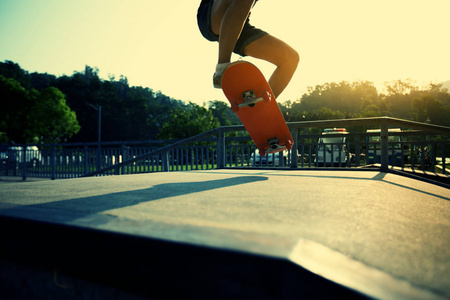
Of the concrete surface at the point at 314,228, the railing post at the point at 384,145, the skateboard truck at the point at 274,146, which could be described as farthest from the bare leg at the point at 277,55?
the concrete surface at the point at 314,228

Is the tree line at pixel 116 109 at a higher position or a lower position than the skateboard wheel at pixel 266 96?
higher

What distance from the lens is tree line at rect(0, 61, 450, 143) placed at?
3462cm

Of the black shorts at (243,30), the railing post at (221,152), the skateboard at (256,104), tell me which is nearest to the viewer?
the black shorts at (243,30)

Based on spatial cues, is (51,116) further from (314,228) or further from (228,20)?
(314,228)

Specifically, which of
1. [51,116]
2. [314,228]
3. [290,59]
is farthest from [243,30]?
[51,116]

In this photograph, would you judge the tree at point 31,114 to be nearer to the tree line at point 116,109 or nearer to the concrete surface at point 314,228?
the tree line at point 116,109

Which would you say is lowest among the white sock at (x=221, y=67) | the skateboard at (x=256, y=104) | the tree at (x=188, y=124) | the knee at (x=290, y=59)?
the skateboard at (x=256, y=104)

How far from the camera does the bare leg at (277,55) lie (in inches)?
135

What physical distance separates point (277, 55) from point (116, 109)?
58.9 metres

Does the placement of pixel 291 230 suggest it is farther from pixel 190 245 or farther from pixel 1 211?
pixel 1 211

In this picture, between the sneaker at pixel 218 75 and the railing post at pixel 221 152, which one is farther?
the railing post at pixel 221 152

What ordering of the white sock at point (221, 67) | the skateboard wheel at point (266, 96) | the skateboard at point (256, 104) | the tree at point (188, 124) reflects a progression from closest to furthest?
the white sock at point (221, 67)
the skateboard at point (256, 104)
the skateboard wheel at point (266, 96)
the tree at point (188, 124)

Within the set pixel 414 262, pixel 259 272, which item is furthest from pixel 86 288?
pixel 414 262

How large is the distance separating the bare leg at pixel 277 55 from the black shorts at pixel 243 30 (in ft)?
0.17
